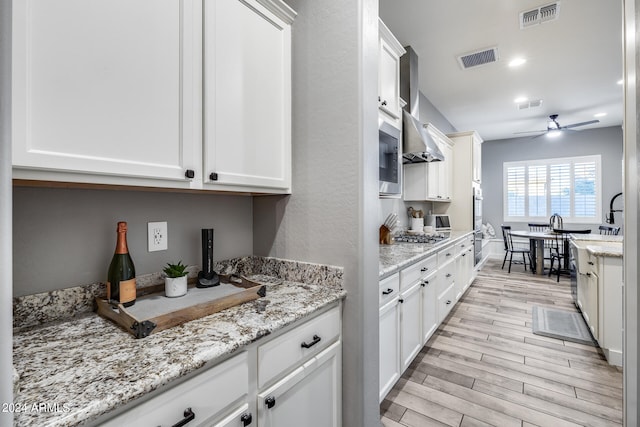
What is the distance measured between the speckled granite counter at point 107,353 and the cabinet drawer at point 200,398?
0.05 meters

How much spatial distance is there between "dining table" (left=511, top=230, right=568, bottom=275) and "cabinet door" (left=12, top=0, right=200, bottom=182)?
19.6 feet

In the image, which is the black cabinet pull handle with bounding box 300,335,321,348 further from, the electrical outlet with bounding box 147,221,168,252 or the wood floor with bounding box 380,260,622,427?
the wood floor with bounding box 380,260,622,427

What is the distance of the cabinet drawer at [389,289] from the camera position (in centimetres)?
173

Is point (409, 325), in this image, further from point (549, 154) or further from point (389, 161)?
point (549, 154)

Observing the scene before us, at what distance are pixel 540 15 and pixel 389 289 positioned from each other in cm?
292

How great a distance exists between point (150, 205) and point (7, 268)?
828 millimetres

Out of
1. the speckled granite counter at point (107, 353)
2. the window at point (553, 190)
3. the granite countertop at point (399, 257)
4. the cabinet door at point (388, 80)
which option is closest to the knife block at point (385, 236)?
the granite countertop at point (399, 257)

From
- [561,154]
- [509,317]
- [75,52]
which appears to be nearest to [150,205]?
[75,52]

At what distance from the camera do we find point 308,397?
1.19 meters

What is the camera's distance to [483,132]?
6.93 metres

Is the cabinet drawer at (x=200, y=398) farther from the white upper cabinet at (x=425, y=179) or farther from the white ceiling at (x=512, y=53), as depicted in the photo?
the white upper cabinet at (x=425, y=179)

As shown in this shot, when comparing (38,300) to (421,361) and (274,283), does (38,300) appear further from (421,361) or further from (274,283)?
(421,361)

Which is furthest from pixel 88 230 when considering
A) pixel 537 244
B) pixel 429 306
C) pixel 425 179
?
pixel 537 244

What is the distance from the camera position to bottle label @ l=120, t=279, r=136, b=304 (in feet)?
3.54
